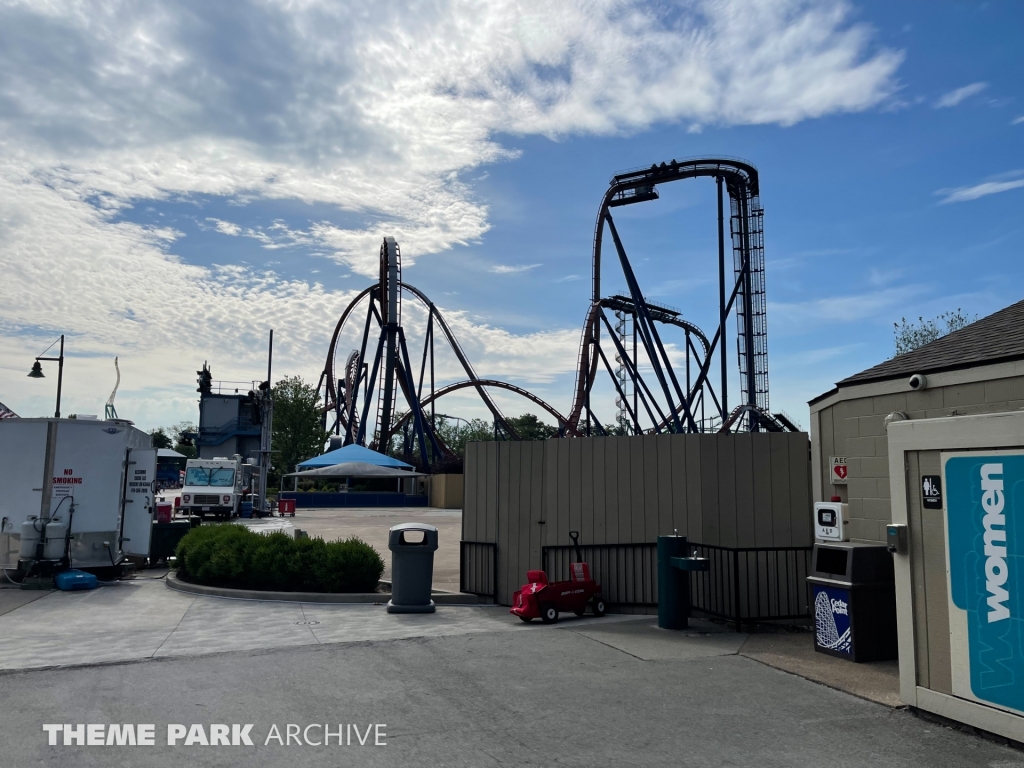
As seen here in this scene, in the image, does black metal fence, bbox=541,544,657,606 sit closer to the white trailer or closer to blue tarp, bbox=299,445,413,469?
the white trailer

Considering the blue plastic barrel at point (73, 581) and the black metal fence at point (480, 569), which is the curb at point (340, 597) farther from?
the blue plastic barrel at point (73, 581)

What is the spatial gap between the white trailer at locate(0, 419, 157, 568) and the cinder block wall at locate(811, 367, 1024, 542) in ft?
36.8

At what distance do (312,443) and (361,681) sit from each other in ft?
186

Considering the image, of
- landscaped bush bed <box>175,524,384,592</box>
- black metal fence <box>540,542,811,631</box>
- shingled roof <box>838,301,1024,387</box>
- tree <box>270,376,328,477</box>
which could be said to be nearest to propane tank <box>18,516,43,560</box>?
landscaped bush bed <box>175,524,384,592</box>

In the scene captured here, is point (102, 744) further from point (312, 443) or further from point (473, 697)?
point (312, 443)

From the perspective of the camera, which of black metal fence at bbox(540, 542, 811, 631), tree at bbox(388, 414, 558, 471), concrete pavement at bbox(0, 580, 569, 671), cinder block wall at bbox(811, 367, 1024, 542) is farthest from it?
tree at bbox(388, 414, 558, 471)

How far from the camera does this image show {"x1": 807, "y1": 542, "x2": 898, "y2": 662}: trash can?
781 cm

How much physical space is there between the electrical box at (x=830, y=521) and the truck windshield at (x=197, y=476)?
28113mm

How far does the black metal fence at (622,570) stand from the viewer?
35.0 feet

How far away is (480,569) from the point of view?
12039mm

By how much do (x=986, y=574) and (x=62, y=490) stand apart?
43.0 ft

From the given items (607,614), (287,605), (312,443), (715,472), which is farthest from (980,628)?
(312,443)

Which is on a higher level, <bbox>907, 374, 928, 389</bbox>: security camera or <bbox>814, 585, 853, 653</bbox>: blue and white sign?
<bbox>907, 374, 928, 389</bbox>: security camera

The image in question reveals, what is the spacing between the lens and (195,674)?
7414 millimetres
